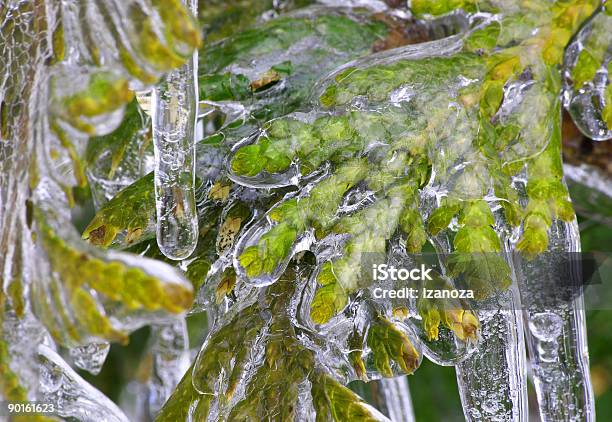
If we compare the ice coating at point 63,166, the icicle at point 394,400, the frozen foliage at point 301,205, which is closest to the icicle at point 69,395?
the frozen foliage at point 301,205

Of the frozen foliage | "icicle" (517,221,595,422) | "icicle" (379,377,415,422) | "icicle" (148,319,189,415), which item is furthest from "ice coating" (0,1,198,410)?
"icicle" (148,319,189,415)

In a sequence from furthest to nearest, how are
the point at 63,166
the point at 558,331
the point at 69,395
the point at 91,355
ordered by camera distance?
the point at 91,355 < the point at 558,331 < the point at 69,395 < the point at 63,166

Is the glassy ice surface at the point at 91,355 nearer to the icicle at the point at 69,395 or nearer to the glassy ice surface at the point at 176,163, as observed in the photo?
the icicle at the point at 69,395

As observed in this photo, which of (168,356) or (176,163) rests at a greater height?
(176,163)

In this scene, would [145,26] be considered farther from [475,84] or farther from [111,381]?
[111,381]

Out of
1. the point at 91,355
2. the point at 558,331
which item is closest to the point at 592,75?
the point at 558,331

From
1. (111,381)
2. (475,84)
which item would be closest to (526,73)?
(475,84)

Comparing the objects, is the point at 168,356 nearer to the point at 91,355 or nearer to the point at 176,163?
the point at 91,355
